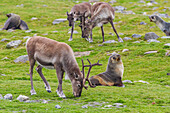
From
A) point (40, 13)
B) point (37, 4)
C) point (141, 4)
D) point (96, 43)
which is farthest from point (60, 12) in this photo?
point (96, 43)

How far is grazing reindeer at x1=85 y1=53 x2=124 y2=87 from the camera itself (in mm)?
16172

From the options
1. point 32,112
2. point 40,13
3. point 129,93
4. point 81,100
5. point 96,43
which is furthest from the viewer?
point 40,13

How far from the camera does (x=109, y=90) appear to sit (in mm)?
14469

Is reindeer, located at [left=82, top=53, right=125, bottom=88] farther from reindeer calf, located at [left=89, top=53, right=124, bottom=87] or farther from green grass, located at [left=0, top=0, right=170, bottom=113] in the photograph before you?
green grass, located at [left=0, top=0, right=170, bottom=113]

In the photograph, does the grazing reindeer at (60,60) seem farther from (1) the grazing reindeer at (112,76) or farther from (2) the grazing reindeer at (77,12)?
(2) the grazing reindeer at (77,12)

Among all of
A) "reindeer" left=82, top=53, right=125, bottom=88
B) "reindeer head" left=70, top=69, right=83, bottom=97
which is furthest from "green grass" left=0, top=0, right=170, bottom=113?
"reindeer" left=82, top=53, right=125, bottom=88

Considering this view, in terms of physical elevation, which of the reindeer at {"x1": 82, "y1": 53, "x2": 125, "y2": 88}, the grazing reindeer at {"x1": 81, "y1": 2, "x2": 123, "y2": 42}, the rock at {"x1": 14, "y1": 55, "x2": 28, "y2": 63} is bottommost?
Result: the rock at {"x1": 14, "y1": 55, "x2": 28, "y2": 63}

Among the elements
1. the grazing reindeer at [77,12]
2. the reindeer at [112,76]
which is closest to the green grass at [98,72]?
the reindeer at [112,76]

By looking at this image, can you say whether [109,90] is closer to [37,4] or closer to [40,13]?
[40,13]

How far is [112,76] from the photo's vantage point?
16625 millimetres

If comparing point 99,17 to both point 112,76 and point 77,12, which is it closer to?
point 77,12

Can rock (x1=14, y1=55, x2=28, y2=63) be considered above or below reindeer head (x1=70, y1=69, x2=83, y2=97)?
below

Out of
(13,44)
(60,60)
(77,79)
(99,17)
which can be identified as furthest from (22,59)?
(77,79)

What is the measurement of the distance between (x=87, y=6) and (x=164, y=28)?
23.6 feet
